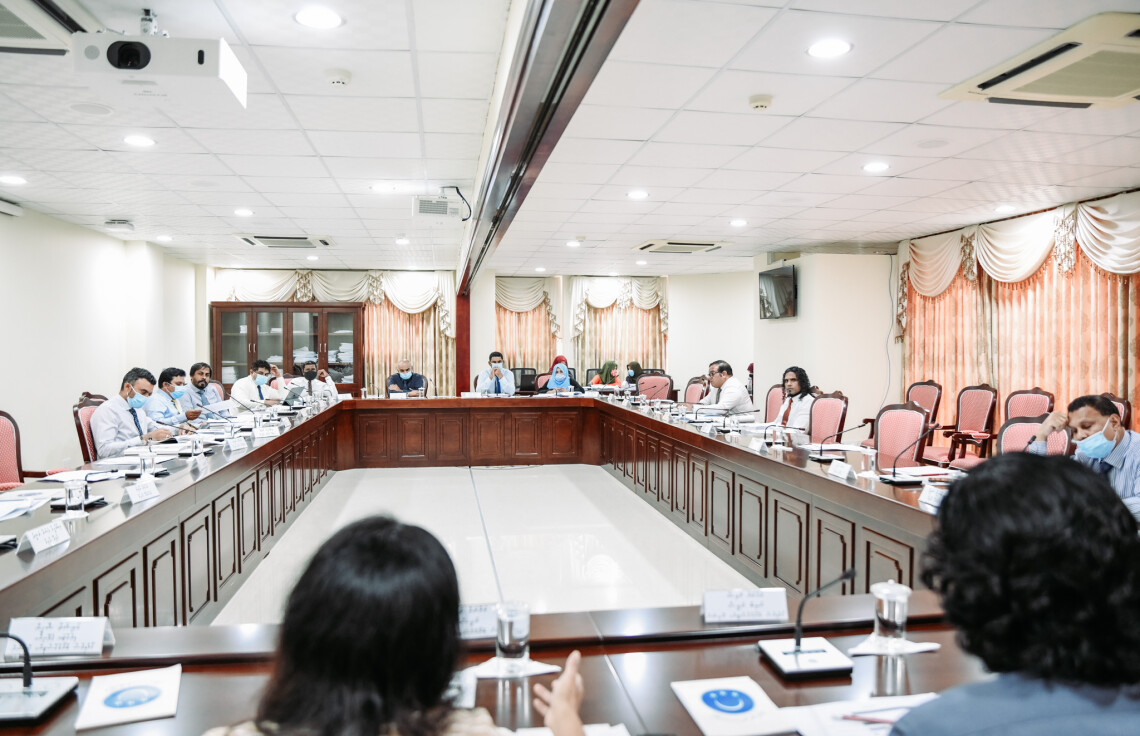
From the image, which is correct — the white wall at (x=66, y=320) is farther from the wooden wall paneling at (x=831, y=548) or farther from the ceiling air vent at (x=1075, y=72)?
the ceiling air vent at (x=1075, y=72)

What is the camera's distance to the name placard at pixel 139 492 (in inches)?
104

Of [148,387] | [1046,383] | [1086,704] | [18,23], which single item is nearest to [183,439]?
[148,387]

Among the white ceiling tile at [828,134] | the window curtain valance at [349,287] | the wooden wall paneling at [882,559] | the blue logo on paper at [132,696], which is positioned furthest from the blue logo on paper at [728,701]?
the window curtain valance at [349,287]

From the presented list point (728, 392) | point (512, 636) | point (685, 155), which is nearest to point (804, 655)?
point (512, 636)

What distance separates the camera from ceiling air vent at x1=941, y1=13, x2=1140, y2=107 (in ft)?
8.85

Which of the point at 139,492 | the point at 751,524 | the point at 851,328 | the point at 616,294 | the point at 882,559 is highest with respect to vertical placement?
the point at 616,294

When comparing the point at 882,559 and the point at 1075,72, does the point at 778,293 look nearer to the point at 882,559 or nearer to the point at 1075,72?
the point at 1075,72

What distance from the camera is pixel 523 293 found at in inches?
470

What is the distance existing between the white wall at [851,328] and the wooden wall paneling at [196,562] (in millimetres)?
6803

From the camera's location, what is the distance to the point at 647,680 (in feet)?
4.22

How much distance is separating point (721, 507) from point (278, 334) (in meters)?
8.22

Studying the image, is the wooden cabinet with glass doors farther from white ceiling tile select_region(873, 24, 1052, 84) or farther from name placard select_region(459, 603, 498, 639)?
name placard select_region(459, 603, 498, 639)

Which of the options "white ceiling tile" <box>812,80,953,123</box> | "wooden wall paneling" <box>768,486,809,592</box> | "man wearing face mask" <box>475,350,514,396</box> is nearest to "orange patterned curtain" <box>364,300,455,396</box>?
"man wearing face mask" <box>475,350,514,396</box>

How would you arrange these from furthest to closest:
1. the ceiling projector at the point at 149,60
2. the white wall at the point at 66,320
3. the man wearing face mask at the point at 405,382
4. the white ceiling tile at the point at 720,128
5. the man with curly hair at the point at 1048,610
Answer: the man wearing face mask at the point at 405,382 → the white wall at the point at 66,320 → the white ceiling tile at the point at 720,128 → the ceiling projector at the point at 149,60 → the man with curly hair at the point at 1048,610
